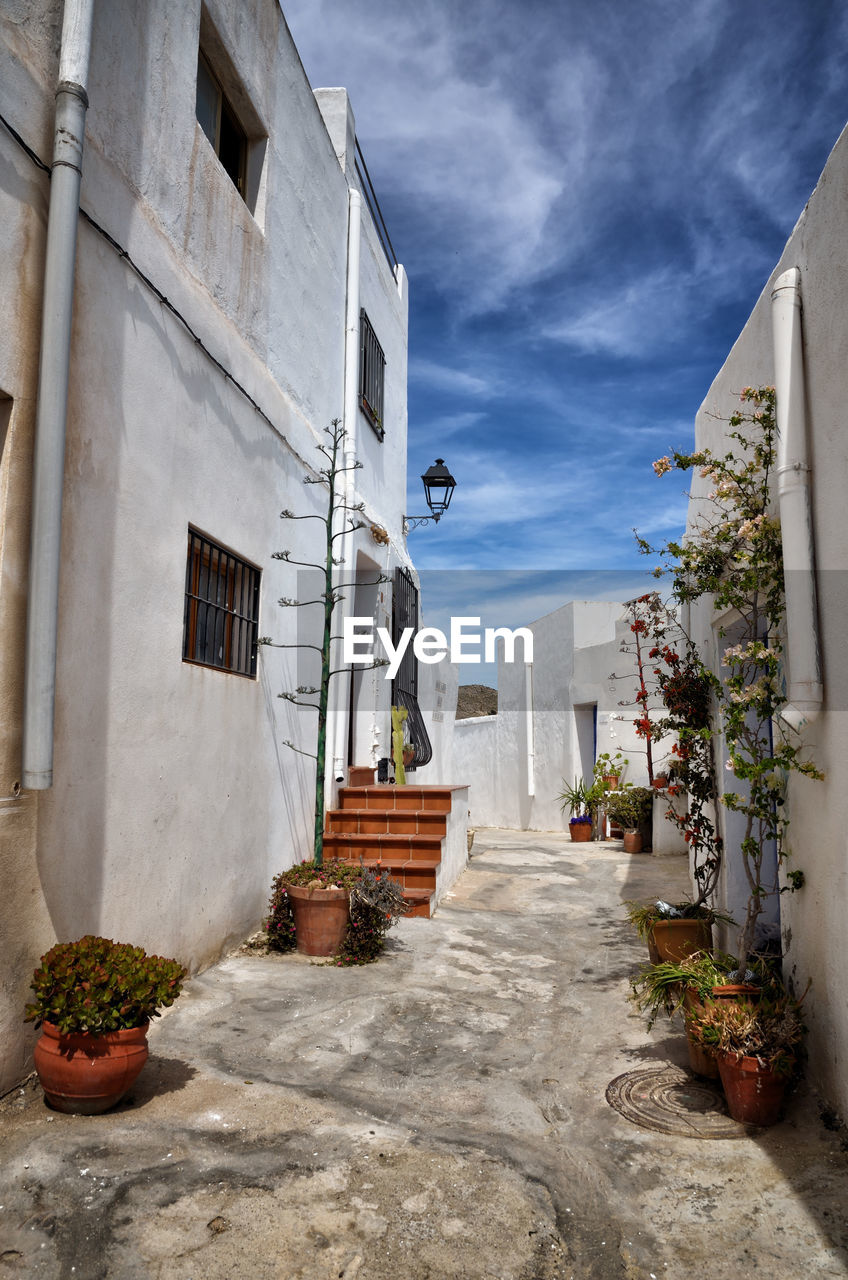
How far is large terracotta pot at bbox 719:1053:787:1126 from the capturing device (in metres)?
3.12

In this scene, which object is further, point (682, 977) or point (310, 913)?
point (310, 913)

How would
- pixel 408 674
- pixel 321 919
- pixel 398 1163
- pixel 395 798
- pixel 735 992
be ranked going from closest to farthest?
1. pixel 398 1163
2. pixel 735 992
3. pixel 321 919
4. pixel 395 798
5. pixel 408 674

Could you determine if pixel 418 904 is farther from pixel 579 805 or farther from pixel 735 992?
pixel 579 805

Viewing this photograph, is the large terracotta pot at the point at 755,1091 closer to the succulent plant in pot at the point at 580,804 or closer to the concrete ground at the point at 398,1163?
the concrete ground at the point at 398,1163

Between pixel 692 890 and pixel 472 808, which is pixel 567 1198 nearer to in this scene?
pixel 692 890

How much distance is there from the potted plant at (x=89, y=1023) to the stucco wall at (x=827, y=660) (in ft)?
8.02

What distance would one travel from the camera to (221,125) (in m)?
5.71

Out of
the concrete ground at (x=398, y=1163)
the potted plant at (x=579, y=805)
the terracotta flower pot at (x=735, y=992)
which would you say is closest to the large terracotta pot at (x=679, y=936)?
the concrete ground at (x=398, y=1163)

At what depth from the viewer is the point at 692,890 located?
779 centimetres

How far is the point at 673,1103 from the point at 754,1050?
0.46 m

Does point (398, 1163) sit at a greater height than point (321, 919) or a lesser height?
lesser

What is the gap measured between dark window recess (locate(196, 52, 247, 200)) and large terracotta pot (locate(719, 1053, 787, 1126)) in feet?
18.9

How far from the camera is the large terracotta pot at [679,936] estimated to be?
5.09 metres

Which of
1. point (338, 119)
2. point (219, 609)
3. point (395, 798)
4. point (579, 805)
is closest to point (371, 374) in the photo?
point (338, 119)
